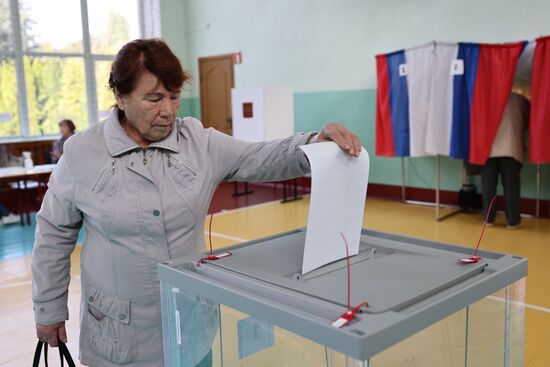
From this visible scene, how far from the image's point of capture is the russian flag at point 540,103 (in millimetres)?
4492

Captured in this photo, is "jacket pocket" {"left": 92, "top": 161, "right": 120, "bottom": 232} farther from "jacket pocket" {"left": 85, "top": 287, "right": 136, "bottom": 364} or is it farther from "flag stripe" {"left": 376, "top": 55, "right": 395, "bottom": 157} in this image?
"flag stripe" {"left": 376, "top": 55, "right": 395, "bottom": 157}

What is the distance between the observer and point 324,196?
1.01m

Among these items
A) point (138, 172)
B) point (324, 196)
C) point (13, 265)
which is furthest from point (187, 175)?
point (13, 265)

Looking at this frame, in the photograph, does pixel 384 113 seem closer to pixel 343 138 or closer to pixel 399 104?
pixel 399 104

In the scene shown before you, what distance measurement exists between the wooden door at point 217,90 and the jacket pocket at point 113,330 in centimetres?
735

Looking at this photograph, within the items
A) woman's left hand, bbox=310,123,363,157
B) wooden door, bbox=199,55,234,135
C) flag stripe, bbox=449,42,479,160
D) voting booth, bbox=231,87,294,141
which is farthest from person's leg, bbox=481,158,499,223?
wooden door, bbox=199,55,234,135

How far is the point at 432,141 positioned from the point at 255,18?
383cm

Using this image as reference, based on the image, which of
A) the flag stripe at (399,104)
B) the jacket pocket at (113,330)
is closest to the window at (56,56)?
the flag stripe at (399,104)

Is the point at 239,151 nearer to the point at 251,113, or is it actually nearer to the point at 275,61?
the point at 251,113

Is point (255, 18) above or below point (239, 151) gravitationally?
above

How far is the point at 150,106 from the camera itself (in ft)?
4.19

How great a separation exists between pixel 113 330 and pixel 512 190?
4369 millimetres

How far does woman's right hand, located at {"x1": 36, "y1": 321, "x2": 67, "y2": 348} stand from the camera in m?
1.41

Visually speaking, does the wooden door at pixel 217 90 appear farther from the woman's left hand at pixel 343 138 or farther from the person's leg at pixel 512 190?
the woman's left hand at pixel 343 138
